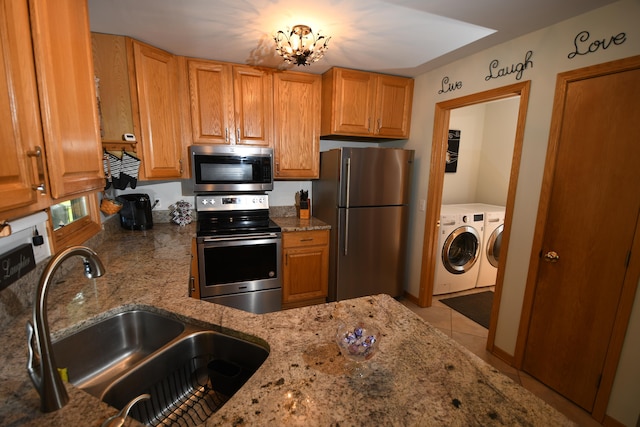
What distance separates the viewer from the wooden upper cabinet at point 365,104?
2.68m

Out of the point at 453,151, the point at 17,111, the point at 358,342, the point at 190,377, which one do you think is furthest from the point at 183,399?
the point at 453,151

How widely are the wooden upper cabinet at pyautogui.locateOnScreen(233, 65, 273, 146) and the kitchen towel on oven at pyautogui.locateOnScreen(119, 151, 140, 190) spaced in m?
0.86

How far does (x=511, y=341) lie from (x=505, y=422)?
6.19 feet

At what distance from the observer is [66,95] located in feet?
3.01

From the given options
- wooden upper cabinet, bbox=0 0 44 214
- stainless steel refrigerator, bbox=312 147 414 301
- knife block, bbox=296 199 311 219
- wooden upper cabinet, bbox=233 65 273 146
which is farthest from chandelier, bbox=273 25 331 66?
knife block, bbox=296 199 311 219

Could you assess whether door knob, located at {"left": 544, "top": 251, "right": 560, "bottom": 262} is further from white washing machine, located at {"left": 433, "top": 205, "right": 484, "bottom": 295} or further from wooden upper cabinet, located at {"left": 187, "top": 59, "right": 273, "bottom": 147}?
wooden upper cabinet, located at {"left": 187, "top": 59, "right": 273, "bottom": 147}

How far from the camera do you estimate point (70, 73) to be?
37.6 inches

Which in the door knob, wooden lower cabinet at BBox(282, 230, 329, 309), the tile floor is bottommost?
the tile floor

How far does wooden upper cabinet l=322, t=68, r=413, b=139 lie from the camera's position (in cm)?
268

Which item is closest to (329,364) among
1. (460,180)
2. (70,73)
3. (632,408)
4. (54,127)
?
(54,127)

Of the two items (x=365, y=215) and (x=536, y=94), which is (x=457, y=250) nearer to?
(x=365, y=215)

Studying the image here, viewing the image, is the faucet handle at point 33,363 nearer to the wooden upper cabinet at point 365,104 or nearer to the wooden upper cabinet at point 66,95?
the wooden upper cabinet at point 66,95

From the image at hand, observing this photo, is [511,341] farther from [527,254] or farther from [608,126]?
[608,126]

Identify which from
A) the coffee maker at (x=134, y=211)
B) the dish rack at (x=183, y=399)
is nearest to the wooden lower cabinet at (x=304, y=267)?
the coffee maker at (x=134, y=211)
